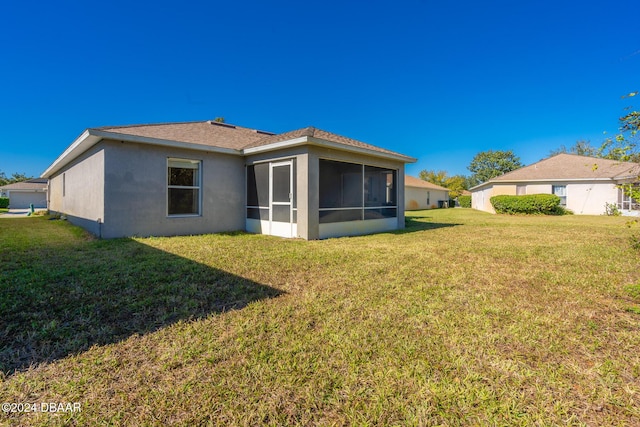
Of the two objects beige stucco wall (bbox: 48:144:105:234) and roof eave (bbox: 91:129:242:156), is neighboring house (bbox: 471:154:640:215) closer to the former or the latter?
roof eave (bbox: 91:129:242:156)

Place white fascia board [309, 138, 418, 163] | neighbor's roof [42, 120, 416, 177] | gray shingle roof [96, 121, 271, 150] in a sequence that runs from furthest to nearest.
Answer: gray shingle roof [96, 121, 271, 150], white fascia board [309, 138, 418, 163], neighbor's roof [42, 120, 416, 177]

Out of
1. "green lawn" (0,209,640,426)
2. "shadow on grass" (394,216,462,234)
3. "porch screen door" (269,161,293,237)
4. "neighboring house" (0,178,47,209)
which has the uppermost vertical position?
"neighboring house" (0,178,47,209)

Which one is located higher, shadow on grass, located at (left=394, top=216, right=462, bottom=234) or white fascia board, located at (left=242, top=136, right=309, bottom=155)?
white fascia board, located at (left=242, top=136, right=309, bottom=155)

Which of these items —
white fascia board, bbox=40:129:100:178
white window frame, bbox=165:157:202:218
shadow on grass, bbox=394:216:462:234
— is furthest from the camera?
shadow on grass, bbox=394:216:462:234

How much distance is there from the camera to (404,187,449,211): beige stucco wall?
28.9 metres

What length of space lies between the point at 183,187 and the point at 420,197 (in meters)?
27.1

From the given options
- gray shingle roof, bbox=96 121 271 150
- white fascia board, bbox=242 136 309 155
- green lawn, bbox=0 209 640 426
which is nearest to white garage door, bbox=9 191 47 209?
gray shingle roof, bbox=96 121 271 150

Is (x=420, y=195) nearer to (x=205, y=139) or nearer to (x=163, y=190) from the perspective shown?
(x=205, y=139)

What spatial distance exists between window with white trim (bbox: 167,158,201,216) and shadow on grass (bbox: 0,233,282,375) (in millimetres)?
3247

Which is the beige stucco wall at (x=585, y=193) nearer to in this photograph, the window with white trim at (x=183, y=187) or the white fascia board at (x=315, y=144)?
the white fascia board at (x=315, y=144)

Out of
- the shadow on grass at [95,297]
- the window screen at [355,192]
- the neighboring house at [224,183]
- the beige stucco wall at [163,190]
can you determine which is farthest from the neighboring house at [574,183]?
the shadow on grass at [95,297]

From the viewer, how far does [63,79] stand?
1611cm

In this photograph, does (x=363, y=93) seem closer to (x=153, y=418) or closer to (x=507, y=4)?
(x=507, y=4)

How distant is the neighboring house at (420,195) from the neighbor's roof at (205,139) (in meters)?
18.6
